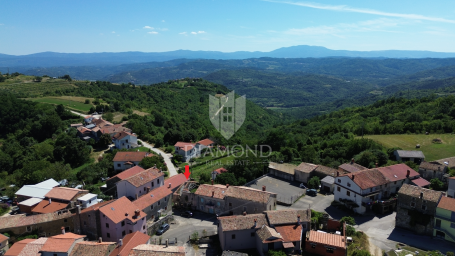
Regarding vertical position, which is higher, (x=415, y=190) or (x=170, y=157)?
(x=415, y=190)

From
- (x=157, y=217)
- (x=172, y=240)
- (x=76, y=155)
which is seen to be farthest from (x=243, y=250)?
(x=76, y=155)

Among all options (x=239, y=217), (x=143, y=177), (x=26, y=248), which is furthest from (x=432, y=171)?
(x=26, y=248)

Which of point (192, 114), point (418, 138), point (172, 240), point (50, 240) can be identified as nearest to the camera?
point (50, 240)

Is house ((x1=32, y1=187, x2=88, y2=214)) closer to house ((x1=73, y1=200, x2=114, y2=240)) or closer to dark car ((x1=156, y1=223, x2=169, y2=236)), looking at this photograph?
house ((x1=73, y1=200, x2=114, y2=240))

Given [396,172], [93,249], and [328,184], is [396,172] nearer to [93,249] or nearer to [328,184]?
[328,184]

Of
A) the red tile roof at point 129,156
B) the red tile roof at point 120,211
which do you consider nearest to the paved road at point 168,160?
the red tile roof at point 129,156

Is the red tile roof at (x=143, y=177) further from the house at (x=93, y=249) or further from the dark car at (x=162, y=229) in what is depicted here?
the house at (x=93, y=249)

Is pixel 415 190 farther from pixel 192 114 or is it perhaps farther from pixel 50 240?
pixel 192 114
